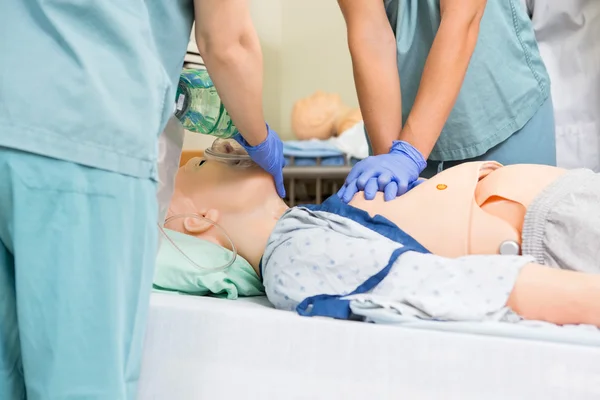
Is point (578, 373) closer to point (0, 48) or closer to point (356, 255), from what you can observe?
point (356, 255)

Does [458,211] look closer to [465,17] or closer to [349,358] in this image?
[349,358]

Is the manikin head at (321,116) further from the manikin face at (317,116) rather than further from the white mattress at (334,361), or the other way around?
the white mattress at (334,361)

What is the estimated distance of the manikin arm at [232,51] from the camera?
92 centimetres

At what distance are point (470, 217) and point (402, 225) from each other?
12cm

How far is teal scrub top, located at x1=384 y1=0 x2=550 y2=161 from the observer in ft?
4.99

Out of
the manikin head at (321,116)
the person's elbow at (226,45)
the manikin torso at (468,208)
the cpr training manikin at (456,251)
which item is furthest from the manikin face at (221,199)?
the manikin head at (321,116)

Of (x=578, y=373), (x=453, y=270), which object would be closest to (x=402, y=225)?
(x=453, y=270)

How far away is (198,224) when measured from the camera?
138 centimetres

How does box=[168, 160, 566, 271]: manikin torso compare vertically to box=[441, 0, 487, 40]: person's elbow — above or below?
below

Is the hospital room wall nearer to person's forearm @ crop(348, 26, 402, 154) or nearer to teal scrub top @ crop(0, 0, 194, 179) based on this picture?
person's forearm @ crop(348, 26, 402, 154)

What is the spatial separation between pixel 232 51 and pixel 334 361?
0.49 m

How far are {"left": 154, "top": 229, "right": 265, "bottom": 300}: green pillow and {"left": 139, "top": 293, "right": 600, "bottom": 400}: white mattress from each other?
0.48ft

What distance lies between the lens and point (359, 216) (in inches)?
44.6

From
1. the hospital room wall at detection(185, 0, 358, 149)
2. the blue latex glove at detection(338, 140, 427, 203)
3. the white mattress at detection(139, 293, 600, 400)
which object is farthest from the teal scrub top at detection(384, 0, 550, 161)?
the hospital room wall at detection(185, 0, 358, 149)
